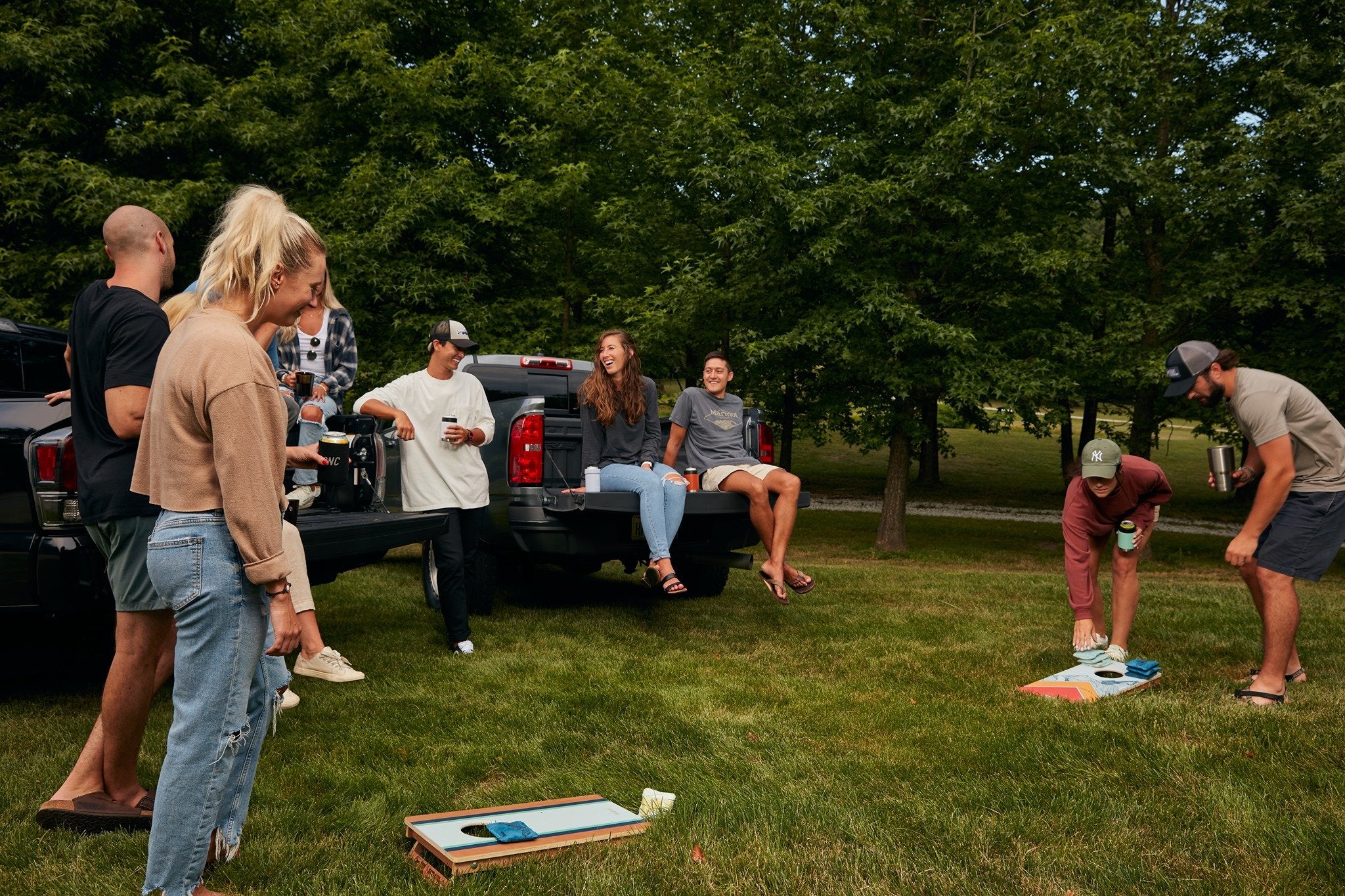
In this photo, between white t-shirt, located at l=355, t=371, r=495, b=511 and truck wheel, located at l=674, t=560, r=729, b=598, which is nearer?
white t-shirt, located at l=355, t=371, r=495, b=511

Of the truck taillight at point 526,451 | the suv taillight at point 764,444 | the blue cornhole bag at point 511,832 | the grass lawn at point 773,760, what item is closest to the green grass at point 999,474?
the suv taillight at point 764,444

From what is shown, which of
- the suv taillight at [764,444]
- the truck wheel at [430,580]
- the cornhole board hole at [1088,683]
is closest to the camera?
the cornhole board hole at [1088,683]

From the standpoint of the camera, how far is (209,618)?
2.32 metres

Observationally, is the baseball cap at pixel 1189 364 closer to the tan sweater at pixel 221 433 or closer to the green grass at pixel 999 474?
the tan sweater at pixel 221 433

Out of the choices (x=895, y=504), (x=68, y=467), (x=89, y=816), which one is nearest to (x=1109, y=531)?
(x=89, y=816)

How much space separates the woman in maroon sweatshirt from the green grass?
1439 centimetres

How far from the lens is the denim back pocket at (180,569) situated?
2.30 meters

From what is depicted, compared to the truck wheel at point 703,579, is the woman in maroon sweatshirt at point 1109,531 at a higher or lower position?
higher

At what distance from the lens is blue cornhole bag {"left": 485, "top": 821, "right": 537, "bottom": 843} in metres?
2.87

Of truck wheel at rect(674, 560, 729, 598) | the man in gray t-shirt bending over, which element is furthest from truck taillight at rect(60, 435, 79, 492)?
truck wheel at rect(674, 560, 729, 598)

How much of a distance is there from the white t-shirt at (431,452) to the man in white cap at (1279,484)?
3.90 metres

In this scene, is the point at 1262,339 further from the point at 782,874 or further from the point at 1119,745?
the point at 782,874

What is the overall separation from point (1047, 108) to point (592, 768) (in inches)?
512

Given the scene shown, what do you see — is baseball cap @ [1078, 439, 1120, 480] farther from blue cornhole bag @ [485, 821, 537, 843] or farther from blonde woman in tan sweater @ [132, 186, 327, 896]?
blonde woman in tan sweater @ [132, 186, 327, 896]
